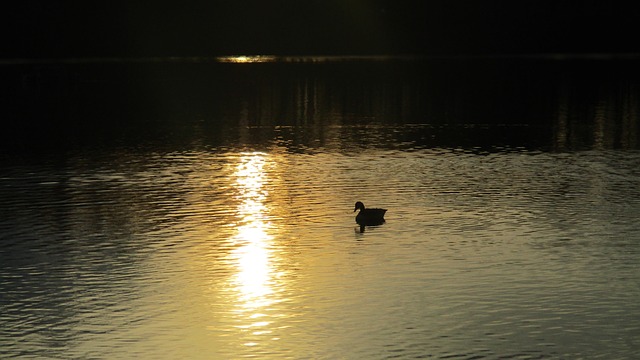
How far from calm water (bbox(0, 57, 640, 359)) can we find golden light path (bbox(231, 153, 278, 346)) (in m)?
0.07

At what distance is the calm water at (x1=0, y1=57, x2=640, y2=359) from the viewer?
2045 cm

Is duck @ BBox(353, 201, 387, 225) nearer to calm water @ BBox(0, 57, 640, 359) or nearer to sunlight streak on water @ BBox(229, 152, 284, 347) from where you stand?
calm water @ BBox(0, 57, 640, 359)

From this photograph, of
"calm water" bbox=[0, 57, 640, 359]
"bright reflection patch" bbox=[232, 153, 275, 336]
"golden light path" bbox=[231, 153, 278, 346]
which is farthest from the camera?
"bright reflection patch" bbox=[232, 153, 275, 336]

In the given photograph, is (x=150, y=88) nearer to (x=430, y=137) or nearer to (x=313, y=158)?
(x=430, y=137)

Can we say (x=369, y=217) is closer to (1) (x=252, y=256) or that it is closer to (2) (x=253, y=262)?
(1) (x=252, y=256)

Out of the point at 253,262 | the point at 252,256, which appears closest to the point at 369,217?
the point at 252,256

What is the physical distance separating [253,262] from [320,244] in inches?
94.6

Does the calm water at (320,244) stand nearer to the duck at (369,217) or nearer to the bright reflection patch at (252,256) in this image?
the bright reflection patch at (252,256)

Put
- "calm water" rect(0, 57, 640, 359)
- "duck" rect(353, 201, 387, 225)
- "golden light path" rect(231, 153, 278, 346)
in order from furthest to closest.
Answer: "duck" rect(353, 201, 387, 225) → "golden light path" rect(231, 153, 278, 346) → "calm water" rect(0, 57, 640, 359)

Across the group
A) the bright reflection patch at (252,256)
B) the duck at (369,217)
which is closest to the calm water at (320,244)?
the bright reflection patch at (252,256)

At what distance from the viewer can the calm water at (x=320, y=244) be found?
20.5 m

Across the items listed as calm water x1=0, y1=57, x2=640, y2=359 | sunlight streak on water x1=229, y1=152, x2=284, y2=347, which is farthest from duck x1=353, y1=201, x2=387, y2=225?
sunlight streak on water x1=229, y1=152, x2=284, y2=347

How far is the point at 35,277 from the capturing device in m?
25.0

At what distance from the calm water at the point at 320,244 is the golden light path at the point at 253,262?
70mm
